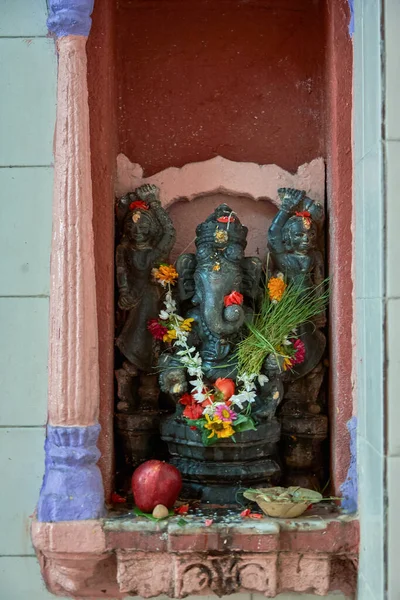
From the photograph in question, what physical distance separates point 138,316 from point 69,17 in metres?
1.19

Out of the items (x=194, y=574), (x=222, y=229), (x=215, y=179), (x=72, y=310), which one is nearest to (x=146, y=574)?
(x=194, y=574)

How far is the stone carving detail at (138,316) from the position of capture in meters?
3.34

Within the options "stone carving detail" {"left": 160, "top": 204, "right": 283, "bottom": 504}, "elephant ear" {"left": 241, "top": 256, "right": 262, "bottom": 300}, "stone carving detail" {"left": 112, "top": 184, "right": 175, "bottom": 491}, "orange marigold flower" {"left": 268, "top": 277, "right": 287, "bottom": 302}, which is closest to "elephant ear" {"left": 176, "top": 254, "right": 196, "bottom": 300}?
"stone carving detail" {"left": 160, "top": 204, "right": 283, "bottom": 504}

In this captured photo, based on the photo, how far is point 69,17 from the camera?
9.71 ft

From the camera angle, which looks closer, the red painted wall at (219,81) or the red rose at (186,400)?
the red rose at (186,400)

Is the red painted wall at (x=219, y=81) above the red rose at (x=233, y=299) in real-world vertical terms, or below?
above

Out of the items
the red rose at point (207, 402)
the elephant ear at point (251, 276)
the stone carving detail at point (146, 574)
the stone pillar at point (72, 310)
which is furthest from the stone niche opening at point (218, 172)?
the red rose at point (207, 402)

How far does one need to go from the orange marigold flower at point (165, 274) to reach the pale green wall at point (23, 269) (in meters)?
0.55

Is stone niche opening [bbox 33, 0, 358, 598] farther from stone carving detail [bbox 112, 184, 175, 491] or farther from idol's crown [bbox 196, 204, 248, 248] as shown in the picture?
idol's crown [bbox 196, 204, 248, 248]

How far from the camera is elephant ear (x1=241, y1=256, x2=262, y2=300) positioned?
336cm

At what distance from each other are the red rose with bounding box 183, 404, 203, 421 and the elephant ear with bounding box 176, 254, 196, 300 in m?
0.47

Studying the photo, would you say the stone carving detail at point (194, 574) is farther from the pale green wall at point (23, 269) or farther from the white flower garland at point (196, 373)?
the white flower garland at point (196, 373)

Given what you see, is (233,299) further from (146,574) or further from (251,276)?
(146,574)

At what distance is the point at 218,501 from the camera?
10.3ft
